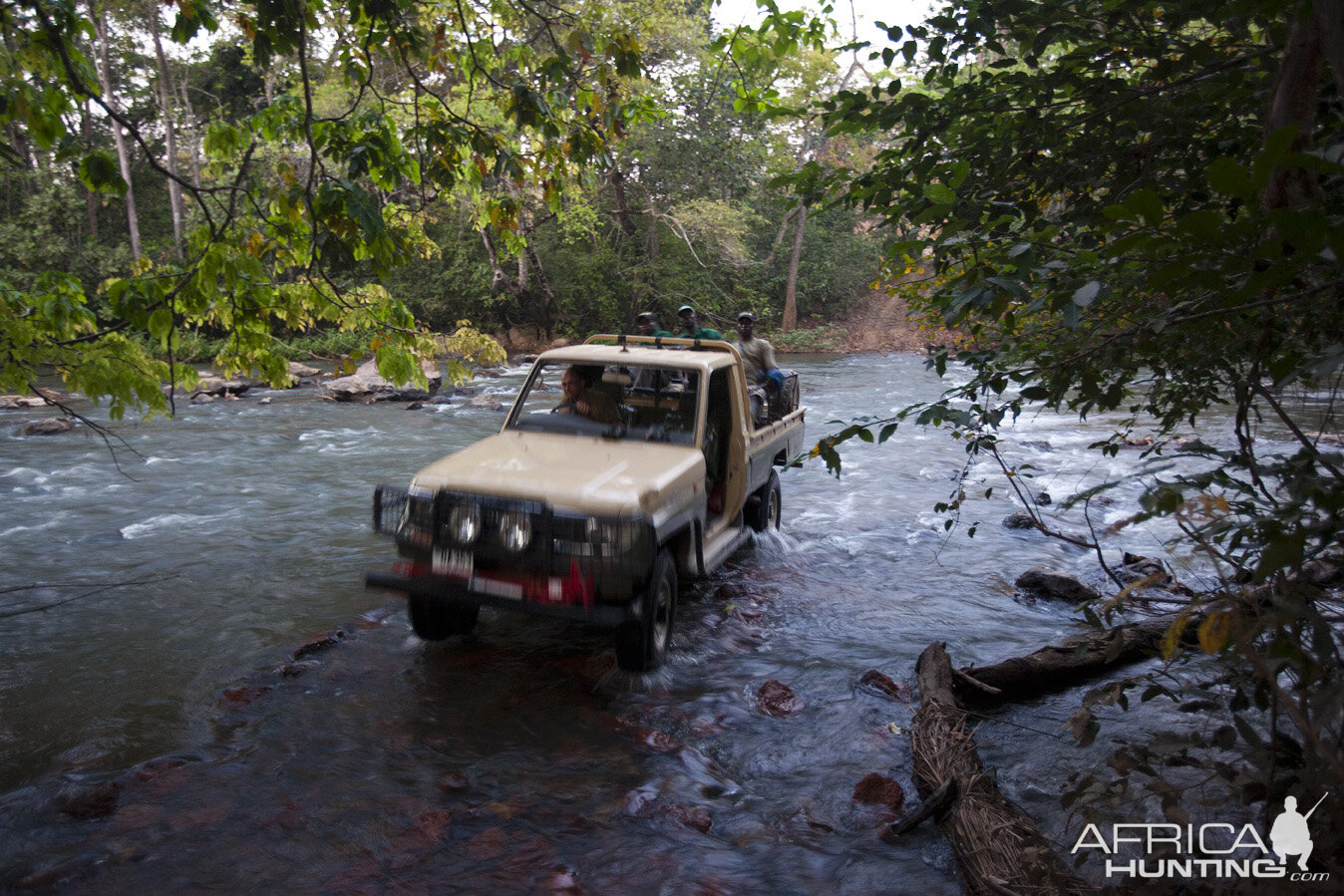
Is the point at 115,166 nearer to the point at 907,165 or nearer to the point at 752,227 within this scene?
the point at 907,165

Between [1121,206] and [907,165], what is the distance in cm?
242

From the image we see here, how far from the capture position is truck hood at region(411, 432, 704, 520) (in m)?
4.53

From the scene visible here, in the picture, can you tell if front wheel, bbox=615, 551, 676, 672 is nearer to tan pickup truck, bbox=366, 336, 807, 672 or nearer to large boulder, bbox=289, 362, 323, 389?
tan pickup truck, bbox=366, 336, 807, 672

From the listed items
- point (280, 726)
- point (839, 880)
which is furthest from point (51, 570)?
point (839, 880)

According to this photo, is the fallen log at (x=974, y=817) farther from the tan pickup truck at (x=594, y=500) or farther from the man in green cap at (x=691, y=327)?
the man in green cap at (x=691, y=327)

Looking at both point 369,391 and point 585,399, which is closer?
point 585,399

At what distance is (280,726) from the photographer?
467cm

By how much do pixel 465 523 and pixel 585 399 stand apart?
1.71 m

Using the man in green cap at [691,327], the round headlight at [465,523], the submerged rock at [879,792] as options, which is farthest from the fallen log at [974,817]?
the man in green cap at [691,327]

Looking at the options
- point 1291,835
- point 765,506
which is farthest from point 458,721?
point 765,506

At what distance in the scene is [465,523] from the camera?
460 cm

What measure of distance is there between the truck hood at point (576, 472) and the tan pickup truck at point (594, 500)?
12 mm

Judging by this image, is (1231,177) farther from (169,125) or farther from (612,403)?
(169,125)

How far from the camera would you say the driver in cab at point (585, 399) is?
19.4 ft
